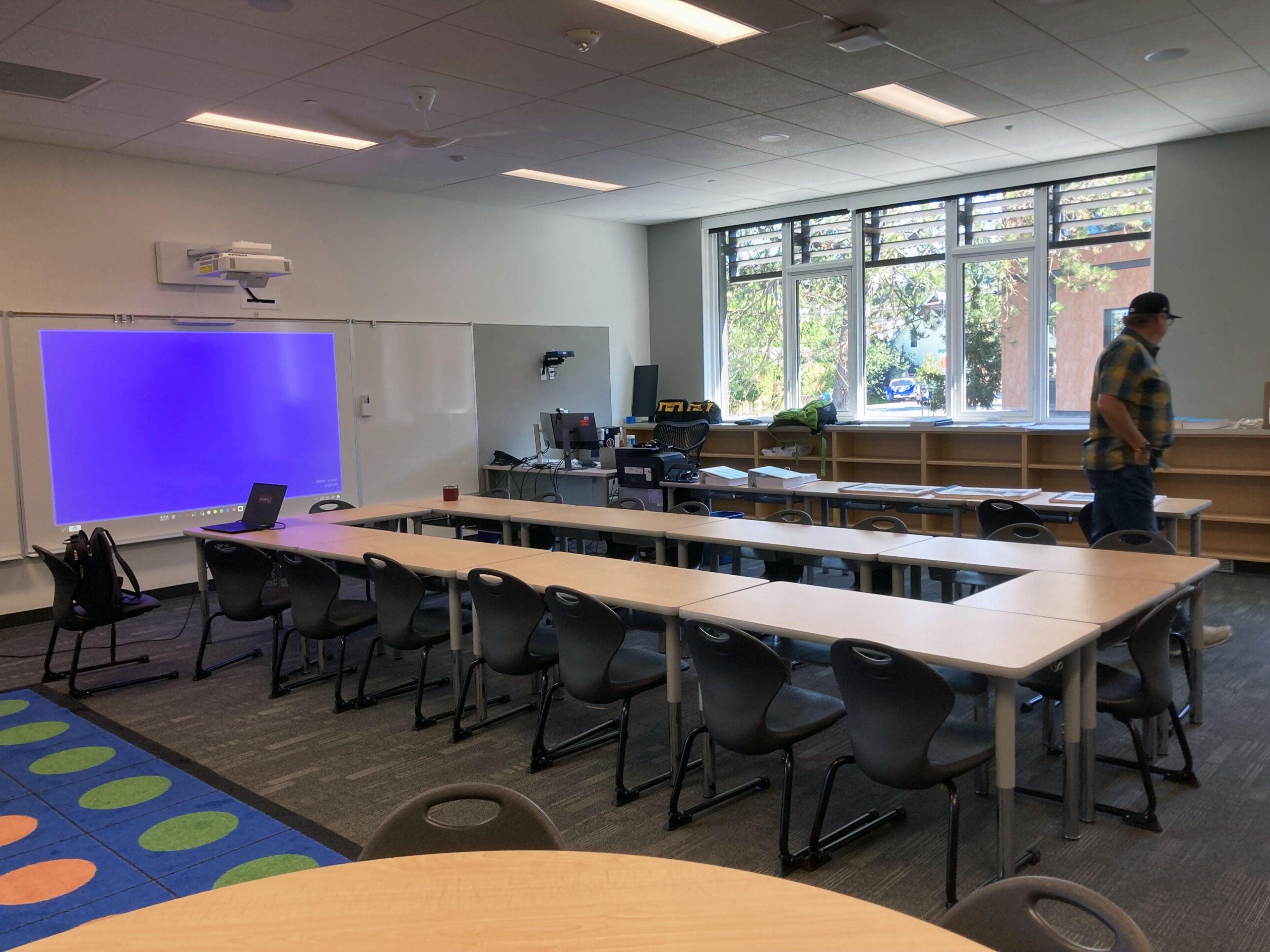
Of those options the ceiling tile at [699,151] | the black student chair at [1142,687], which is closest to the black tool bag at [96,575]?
the ceiling tile at [699,151]

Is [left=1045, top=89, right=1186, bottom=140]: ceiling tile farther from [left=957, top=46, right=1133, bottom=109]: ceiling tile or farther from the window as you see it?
the window

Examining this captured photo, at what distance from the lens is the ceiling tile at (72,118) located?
538cm

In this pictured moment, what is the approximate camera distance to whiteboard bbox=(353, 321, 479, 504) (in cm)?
828

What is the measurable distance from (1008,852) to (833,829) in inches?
25.2

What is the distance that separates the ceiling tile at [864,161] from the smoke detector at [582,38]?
10.3 feet

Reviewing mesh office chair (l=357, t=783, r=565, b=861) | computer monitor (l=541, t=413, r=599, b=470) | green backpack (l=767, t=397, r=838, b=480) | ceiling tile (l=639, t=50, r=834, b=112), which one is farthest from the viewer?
green backpack (l=767, t=397, r=838, b=480)

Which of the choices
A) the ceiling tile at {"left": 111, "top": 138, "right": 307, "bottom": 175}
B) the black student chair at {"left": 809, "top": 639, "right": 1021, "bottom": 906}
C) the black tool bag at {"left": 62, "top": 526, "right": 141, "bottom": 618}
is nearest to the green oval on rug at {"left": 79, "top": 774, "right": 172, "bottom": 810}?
the black tool bag at {"left": 62, "top": 526, "right": 141, "bottom": 618}

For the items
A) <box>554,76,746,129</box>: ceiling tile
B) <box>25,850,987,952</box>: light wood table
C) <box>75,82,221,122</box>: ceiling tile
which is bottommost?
<box>25,850,987,952</box>: light wood table

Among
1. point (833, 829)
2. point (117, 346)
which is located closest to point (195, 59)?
point (117, 346)

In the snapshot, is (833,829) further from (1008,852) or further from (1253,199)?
(1253,199)

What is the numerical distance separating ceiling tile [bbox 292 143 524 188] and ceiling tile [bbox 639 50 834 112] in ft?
6.55

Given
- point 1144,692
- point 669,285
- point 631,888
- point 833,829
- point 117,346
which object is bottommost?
point 833,829

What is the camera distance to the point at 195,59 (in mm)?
4742

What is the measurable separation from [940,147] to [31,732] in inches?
282
